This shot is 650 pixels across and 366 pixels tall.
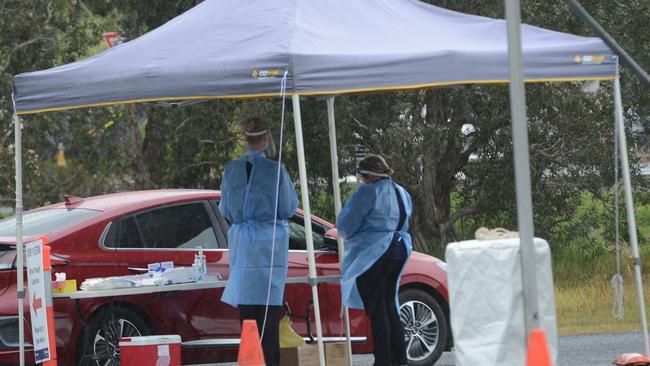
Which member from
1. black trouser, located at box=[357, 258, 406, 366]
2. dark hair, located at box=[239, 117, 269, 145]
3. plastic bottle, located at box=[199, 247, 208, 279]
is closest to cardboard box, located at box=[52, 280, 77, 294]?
plastic bottle, located at box=[199, 247, 208, 279]

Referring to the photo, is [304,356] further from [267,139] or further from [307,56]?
[307,56]

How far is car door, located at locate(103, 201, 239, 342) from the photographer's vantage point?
1064 cm

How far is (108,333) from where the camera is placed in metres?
10.4

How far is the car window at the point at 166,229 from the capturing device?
10695 mm

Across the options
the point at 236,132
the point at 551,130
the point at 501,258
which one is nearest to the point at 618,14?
the point at 551,130

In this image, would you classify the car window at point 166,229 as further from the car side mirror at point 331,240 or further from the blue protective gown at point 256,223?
the blue protective gown at point 256,223

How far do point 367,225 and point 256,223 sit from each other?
88 cm

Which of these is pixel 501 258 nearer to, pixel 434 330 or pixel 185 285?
pixel 185 285

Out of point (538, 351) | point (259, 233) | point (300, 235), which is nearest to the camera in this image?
point (538, 351)

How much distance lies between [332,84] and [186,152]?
1365 centimetres

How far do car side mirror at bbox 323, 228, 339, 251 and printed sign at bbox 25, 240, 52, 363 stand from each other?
8.31 ft

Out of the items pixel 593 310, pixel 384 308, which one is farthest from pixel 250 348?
pixel 593 310

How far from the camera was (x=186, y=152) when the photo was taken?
22109 millimetres

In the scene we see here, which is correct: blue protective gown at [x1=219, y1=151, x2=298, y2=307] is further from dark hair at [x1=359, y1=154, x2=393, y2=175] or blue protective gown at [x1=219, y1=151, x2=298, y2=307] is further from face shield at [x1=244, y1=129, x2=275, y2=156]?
dark hair at [x1=359, y1=154, x2=393, y2=175]
